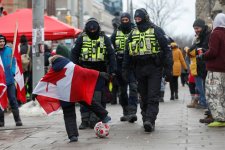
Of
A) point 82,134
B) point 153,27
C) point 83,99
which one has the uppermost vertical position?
point 153,27

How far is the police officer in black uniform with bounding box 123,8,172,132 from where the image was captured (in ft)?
33.3

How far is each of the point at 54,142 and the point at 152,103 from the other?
1.79m

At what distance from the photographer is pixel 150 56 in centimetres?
1020

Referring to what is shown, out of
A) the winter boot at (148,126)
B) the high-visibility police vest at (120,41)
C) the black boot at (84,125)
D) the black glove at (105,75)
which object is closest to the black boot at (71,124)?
the black glove at (105,75)

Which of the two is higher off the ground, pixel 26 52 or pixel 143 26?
pixel 143 26

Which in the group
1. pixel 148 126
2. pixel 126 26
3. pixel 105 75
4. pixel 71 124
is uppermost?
pixel 126 26

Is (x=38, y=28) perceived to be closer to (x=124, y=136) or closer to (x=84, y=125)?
(x=84, y=125)

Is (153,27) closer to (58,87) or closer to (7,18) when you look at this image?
(58,87)

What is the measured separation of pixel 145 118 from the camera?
1022cm

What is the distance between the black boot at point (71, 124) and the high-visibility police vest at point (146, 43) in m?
1.56

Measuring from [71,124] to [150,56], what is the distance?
71.5 inches

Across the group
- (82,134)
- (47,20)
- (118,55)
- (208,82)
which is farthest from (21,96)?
(47,20)

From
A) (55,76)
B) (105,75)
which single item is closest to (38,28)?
(105,75)

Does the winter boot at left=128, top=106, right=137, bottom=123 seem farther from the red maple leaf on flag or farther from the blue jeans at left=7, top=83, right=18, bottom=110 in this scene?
the red maple leaf on flag
